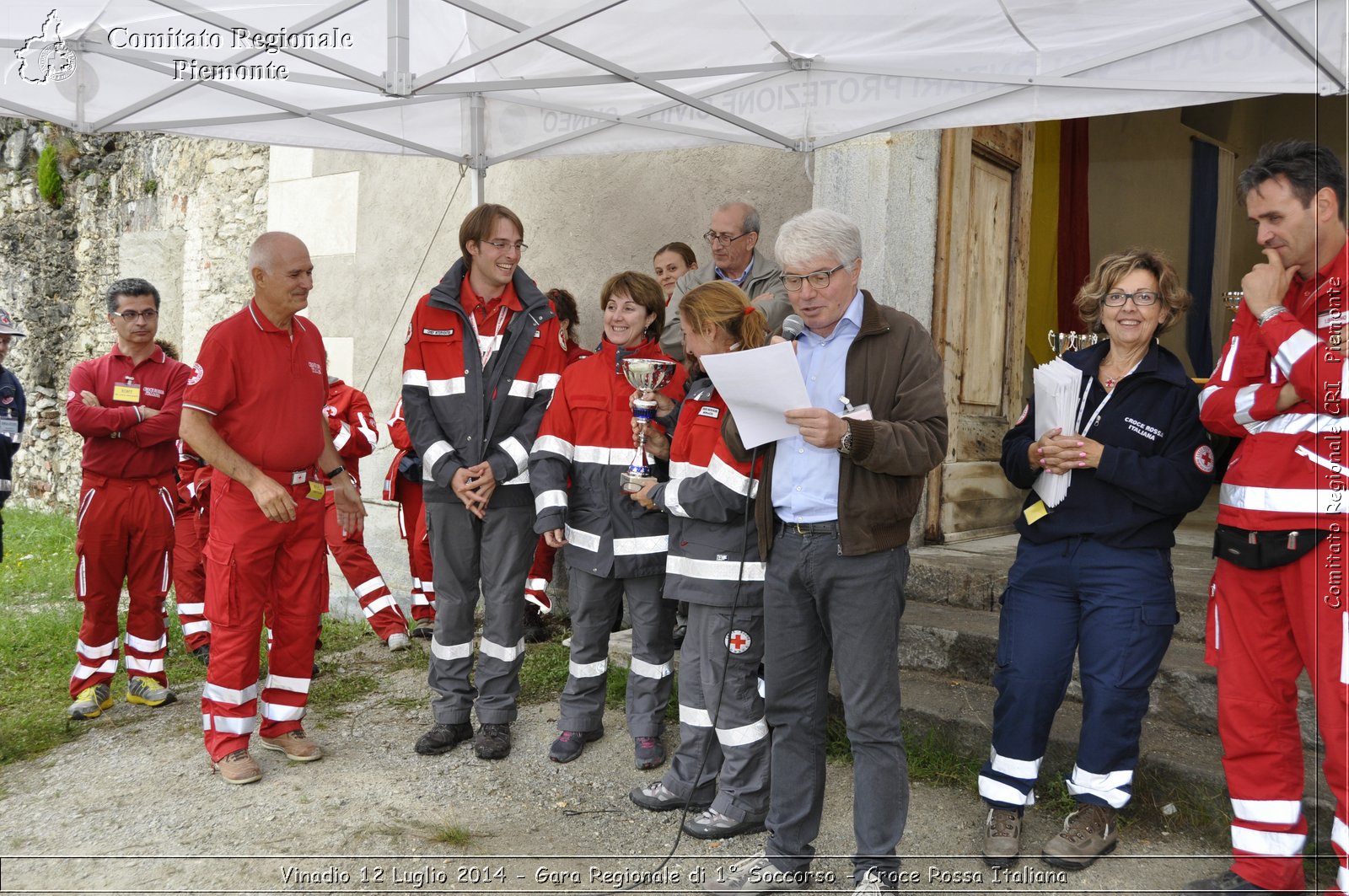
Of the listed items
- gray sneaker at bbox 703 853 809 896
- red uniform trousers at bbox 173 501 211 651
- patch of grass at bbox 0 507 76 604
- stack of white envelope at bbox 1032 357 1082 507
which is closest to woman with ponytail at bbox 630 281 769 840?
gray sneaker at bbox 703 853 809 896

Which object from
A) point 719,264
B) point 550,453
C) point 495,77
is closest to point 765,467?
point 550,453

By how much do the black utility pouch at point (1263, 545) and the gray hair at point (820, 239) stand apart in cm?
151

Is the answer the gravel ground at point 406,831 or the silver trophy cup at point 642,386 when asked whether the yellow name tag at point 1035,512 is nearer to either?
the gravel ground at point 406,831

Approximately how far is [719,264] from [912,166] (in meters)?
1.32

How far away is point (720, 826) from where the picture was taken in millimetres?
3838

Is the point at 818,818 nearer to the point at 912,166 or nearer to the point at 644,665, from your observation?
the point at 644,665

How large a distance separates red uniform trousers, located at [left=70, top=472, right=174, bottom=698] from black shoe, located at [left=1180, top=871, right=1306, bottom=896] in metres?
5.11

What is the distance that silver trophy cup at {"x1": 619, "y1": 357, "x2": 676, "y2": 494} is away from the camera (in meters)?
4.20

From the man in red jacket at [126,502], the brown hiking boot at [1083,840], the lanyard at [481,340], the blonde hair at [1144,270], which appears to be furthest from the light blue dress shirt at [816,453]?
the man in red jacket at [126,502]

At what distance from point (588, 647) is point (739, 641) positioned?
104cm

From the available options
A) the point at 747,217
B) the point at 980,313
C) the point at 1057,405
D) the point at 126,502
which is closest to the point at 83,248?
the point at 126,502

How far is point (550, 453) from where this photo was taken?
458 centimetres

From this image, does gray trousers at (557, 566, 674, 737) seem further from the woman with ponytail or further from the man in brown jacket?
the man in brown jacket

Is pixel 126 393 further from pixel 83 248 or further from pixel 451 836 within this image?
pixel 83 248
